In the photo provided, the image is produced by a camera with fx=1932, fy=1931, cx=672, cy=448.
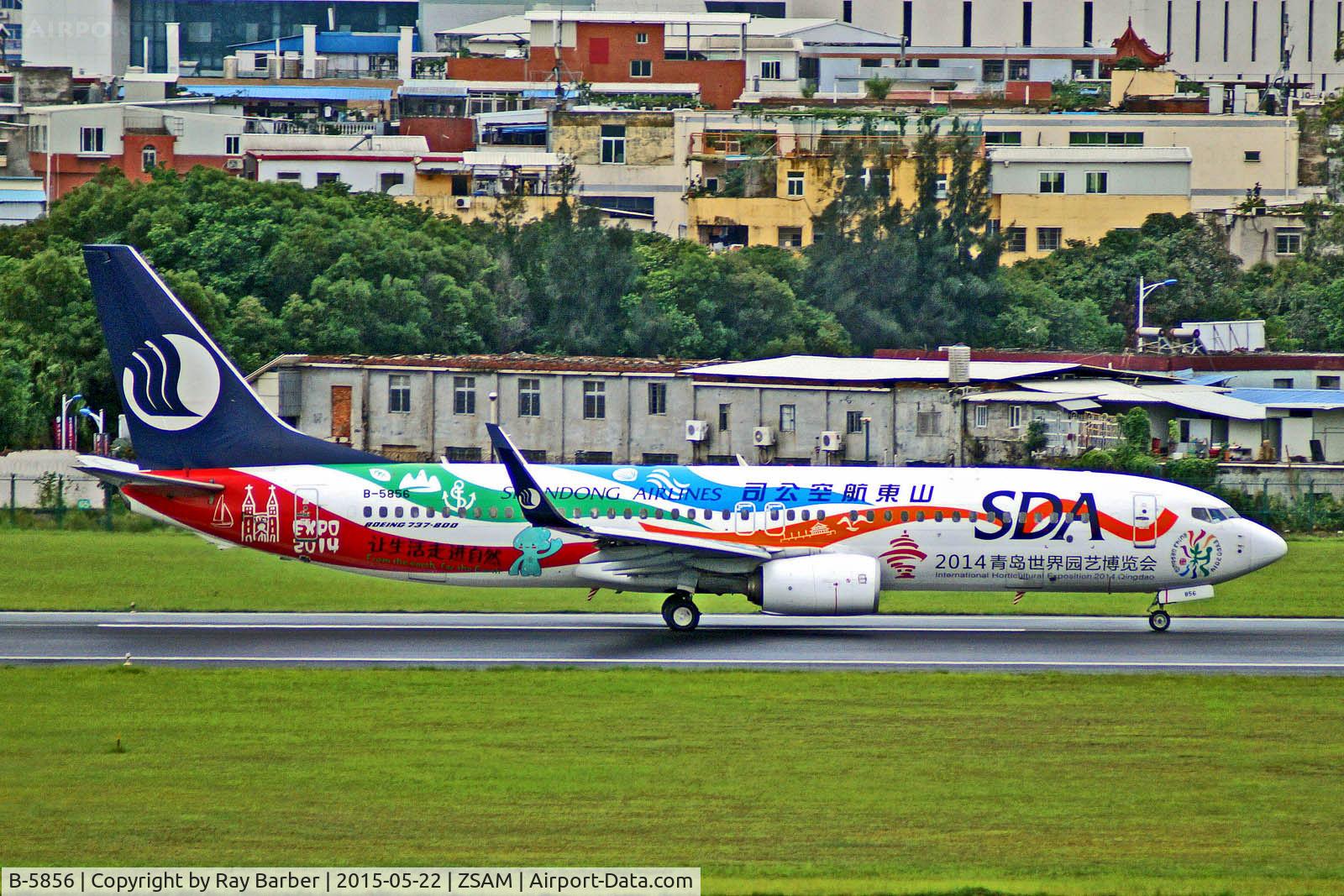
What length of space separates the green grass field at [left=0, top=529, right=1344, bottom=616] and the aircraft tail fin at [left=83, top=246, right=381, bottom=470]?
14.7 ft

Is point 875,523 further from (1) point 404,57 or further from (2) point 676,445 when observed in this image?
(1) point 404,57

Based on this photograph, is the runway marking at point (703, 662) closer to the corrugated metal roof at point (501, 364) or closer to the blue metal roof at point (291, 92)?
the corrugated metal roof at point (501, 364)

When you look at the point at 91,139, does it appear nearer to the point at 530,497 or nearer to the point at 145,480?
the point at 145,480

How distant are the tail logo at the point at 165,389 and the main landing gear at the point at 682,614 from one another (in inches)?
410

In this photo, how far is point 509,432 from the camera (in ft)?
229

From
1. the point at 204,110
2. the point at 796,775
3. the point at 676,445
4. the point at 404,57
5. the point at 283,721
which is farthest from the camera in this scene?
the point at 404,57

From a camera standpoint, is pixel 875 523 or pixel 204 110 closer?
pixel 875 523

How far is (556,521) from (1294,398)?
4186 centimetres

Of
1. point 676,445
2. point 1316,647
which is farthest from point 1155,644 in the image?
point 676,445

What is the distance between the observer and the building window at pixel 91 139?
133m

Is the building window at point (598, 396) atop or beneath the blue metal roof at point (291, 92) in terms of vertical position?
beneath

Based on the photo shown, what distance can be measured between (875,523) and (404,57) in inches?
6210

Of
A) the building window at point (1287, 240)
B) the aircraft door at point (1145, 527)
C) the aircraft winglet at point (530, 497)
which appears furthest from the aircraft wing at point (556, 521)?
the building window at point (1287, 240)

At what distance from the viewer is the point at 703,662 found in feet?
116
